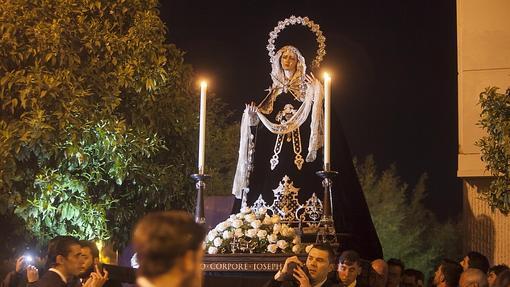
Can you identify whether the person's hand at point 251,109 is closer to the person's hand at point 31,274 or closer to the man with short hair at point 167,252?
the person's hand at point 31,274

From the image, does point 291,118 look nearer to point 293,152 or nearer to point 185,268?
point 293,152

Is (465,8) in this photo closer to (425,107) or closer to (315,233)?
(315,233)

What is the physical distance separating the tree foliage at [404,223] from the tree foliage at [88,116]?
2048cm

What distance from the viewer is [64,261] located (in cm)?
786

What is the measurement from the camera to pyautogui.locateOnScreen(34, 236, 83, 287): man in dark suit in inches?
305

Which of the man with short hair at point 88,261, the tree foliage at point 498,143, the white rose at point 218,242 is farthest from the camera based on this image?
the tree foliage at point 498,143

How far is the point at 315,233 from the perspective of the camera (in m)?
10.2

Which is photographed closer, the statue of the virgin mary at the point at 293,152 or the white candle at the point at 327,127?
the white candle at the point at 327,127

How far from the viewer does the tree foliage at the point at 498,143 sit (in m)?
10.3

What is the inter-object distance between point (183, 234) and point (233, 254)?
5615 mm

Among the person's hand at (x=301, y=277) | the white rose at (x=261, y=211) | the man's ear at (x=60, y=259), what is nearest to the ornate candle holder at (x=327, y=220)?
the white rose at (x=261, y=211)

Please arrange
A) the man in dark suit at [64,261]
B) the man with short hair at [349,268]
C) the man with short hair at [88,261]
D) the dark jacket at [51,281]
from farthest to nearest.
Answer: the man with short hair at [349,268] < the man with short hair at [88,261] < the man in dark suit at [64,261] < the dark jacket at [51,281]

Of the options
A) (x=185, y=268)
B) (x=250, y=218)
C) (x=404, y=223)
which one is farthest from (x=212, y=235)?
(x=404, y=223)

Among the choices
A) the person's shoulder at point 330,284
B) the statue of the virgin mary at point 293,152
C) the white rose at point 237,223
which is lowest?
the person's shoulder at point 330,284
